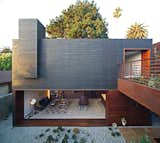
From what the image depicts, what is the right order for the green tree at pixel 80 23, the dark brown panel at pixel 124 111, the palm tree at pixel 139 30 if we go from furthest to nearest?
the palm tree at pixel 139 30
the green tree at pixel 80 23
the dark brown panel at pixel 124 111

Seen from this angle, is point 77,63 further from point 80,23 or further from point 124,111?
point 80,23

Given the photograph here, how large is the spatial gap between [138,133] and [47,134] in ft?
12.9

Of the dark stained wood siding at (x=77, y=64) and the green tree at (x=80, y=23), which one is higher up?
the green tree at (x=80, y=23)

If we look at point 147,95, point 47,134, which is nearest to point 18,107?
point 47,134

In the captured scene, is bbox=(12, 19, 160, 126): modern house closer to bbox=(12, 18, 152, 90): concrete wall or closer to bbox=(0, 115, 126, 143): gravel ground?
bbox=(12, 18, 152, 90): concrete wall

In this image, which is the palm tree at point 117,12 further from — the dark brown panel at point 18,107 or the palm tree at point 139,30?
the dark brown panel at point 18,107

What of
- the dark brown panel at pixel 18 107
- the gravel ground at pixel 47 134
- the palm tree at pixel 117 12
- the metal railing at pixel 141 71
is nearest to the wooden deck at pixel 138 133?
the gravel ground at pixel 47 134

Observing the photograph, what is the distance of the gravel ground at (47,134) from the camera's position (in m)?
7.51

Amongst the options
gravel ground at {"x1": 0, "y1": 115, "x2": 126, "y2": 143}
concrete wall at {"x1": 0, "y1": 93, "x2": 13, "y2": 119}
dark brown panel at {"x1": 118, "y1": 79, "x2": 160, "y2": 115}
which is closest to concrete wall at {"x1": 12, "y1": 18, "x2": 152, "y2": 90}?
gravel ground at {"x1": 0, "y1": 115, "x2": 126, "y2": 143}

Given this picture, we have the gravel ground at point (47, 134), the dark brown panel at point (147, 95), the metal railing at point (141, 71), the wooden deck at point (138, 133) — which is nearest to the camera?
the dark brown panel at point (147, 95)

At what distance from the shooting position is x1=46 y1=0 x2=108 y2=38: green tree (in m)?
16.6

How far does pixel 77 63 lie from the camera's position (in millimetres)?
8656

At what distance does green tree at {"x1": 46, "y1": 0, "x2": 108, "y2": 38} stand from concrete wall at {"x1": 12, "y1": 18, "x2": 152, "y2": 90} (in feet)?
26.9

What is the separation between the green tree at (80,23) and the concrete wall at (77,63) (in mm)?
8210
